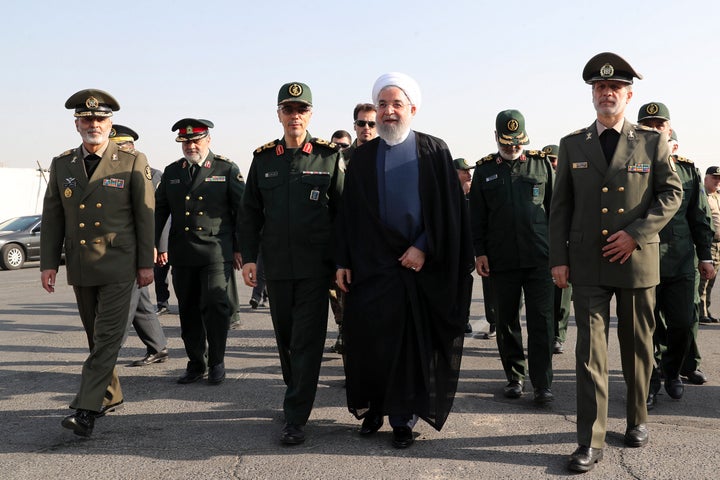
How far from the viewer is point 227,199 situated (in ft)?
20.8

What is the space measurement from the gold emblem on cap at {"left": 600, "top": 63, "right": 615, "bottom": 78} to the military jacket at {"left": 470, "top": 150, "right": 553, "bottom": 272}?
148 cm

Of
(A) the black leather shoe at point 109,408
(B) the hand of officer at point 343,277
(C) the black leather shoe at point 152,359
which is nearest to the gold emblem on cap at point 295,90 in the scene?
(B) the hand of officer at point 343,277

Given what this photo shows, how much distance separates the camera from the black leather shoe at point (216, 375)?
601 centimetres

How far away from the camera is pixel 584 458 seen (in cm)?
387

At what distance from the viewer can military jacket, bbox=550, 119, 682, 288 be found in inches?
165

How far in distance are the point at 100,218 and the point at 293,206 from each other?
1.30 metres

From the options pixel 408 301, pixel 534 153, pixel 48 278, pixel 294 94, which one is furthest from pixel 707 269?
pixel 48 278

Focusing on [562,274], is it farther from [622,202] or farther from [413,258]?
[413,258]

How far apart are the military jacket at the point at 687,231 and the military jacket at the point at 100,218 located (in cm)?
379

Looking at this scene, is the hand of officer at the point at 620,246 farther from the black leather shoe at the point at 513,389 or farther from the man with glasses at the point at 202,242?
the man with glasses at the point at 202,242

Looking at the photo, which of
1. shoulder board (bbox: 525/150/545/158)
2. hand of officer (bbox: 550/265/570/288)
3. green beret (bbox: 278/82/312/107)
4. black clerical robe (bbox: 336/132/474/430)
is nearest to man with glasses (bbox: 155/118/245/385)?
green beret (bbox: 278/82/312/107)

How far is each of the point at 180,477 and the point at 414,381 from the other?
1.48 metres

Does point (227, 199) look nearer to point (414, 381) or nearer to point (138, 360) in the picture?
point (138, 360)

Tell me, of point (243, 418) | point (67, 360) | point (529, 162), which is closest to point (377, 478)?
point (243, 418)
